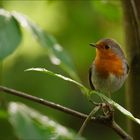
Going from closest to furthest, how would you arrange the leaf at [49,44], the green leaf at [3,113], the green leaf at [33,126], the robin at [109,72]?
the green leaf at [33,126]
the green leaf at [3,113]
the leaf at [49,44]
the robin at [109,72]

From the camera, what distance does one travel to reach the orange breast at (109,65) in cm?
267

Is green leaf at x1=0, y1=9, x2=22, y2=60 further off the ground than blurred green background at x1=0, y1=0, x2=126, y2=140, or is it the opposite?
green leaf at x1=0, y1=9, x2=22, y2=60

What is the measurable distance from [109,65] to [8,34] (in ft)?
4.41

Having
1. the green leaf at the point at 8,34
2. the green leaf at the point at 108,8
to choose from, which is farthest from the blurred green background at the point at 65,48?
the green leaf at the point at 8,34

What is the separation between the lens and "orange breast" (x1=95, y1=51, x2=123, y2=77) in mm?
2666

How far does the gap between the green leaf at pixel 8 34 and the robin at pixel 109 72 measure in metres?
1.06

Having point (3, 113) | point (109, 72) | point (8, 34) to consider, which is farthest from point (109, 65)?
point (3, 113)

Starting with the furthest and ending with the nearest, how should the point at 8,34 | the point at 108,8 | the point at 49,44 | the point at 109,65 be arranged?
the point at 109,65
the point at 108,8
the point at 49,44
the point at 8,34

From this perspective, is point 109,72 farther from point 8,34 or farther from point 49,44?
point 8,34

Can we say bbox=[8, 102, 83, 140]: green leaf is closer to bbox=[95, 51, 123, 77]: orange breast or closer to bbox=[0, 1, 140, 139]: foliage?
bbox=[0, 1, 140, 139]: foliage

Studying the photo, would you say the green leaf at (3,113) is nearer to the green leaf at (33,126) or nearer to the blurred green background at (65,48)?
the green leaf at (33,126)

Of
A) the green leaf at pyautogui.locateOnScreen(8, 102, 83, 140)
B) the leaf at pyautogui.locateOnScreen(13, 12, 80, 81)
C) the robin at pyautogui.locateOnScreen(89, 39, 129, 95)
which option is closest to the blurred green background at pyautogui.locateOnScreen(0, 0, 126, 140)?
the robin at pyautogui.locateOnScreen(89, 39, 129, 95)

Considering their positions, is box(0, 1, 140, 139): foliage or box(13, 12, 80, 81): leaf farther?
box(13, 12, 80, 81): leaf

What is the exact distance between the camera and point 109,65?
2803 millimetres
